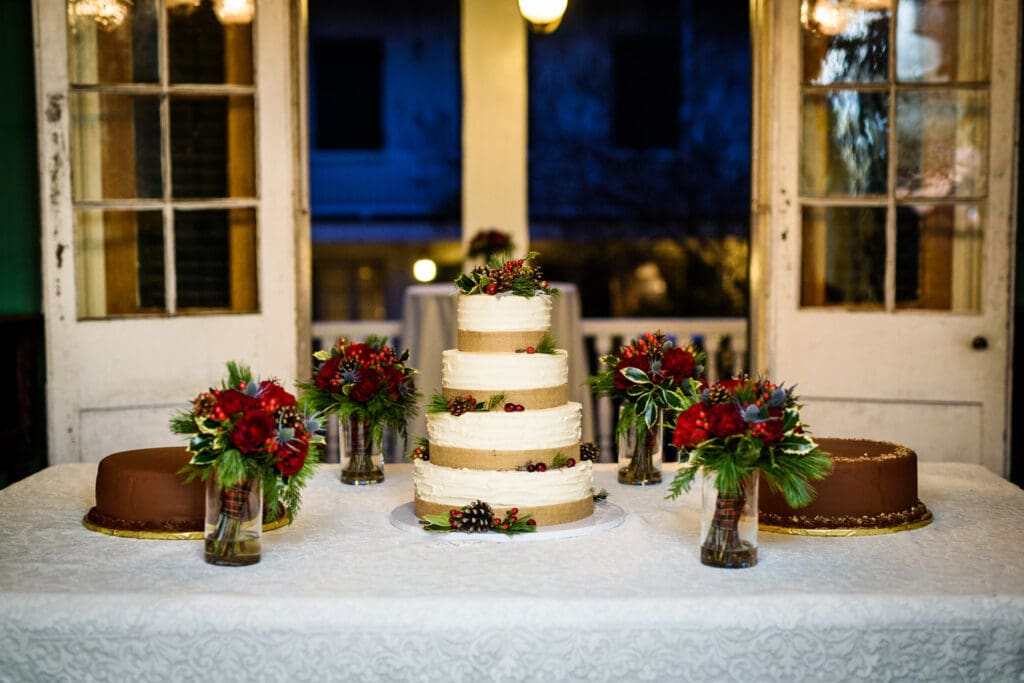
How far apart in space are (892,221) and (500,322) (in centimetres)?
214

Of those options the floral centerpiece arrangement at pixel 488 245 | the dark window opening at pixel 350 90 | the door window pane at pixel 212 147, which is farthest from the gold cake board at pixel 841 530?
the dark window opening at pixel 350 90

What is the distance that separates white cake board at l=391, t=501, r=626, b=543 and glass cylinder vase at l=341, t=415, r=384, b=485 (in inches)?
15.5

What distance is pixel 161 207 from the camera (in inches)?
153

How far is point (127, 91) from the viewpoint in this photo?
12.6ft

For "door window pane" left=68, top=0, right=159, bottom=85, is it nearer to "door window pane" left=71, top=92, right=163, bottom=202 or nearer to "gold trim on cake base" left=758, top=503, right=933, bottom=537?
"door window pane" left=71, top=92, right=163, bottom=202

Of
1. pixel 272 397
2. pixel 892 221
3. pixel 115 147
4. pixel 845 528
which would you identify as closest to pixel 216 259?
pixel 115 147

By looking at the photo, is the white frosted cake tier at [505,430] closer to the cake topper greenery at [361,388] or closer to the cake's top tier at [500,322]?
the cake's top tier at [500,322]

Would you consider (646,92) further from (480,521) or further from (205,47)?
(480,521)

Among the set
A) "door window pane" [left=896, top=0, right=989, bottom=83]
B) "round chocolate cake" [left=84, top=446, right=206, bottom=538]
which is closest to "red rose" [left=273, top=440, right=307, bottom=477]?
"round chocolate cake" [left=84, top=446, right=206, bottom=538]

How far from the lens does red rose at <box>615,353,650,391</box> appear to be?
8.87ft

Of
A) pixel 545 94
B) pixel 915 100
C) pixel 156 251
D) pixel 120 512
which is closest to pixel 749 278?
pixel 915 100

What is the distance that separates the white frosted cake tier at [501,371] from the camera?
230 cm

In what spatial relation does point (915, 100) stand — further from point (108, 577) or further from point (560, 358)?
point (108, 577)

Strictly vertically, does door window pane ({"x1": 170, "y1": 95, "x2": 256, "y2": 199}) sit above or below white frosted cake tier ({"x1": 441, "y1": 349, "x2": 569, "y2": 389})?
above
